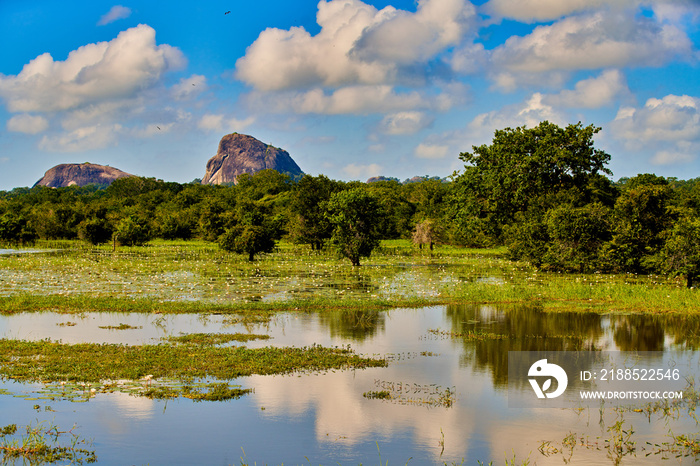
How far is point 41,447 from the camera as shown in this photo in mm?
9711

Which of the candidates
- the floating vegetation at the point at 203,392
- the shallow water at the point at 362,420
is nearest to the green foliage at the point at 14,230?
the shallow water at the point at 362,420

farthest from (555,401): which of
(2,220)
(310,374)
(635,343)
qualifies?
(2,220)

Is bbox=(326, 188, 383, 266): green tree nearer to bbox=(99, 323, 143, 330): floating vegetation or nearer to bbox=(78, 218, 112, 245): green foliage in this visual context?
bbox=(99, 323, 143, 330): floating vegetation

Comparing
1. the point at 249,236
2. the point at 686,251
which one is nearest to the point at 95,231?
the point at 249,236

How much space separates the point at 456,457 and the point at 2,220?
77.7m

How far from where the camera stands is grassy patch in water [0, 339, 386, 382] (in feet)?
45.0

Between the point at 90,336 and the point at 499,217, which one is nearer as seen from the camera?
the point at 90,336

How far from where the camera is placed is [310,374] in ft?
47.1

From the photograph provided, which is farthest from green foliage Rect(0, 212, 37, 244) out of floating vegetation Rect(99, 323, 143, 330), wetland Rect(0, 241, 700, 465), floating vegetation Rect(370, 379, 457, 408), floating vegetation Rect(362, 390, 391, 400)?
floating vegetation Rect(362, 390, 391, 400)

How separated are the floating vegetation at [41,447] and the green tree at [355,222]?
3137cm

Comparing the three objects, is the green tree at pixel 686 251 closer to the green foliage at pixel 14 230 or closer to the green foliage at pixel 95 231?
the green foliage at pixel 95 231

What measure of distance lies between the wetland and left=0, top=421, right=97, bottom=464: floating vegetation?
35 millimetres

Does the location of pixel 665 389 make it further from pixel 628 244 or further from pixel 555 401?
pixel 628 244

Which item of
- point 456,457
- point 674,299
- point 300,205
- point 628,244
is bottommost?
point 456,457
